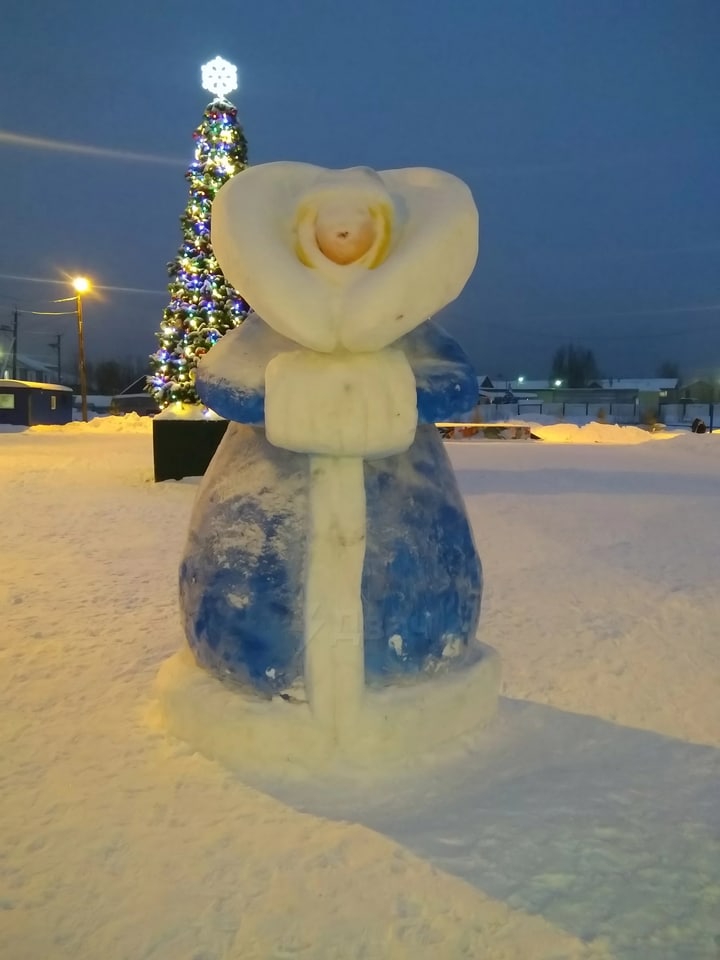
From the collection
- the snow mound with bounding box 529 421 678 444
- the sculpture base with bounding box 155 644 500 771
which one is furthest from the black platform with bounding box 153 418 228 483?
the snow mound with bounding box 529 421 678 444

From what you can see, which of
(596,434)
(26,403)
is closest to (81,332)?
(26,403)

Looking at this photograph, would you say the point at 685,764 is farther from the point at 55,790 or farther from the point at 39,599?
the point at 39,599

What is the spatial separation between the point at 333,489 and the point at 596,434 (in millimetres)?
20958

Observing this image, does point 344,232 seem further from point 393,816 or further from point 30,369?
point 30,369

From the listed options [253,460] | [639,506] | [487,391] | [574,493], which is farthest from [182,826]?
[487,391]

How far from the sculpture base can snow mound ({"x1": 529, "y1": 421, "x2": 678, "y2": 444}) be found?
1834cm

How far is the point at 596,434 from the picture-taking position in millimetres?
22391

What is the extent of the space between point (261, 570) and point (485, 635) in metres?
2.03

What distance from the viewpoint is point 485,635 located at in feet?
14.3

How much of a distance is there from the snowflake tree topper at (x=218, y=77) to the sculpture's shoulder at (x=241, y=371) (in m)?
10.2

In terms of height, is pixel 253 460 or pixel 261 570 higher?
pixel 253 460

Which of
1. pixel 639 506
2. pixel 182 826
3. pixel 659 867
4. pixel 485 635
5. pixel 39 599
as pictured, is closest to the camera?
pixel 659 867

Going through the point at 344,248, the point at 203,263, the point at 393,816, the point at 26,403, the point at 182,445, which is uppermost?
the point at 203,263

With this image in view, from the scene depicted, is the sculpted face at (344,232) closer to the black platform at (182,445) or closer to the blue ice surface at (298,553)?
the blue ice surface at (298,553)
